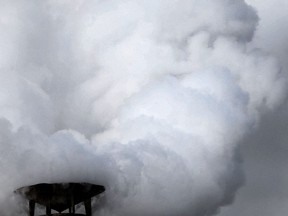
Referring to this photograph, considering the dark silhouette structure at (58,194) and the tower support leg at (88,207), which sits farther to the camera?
the tower support leg at (88,207)

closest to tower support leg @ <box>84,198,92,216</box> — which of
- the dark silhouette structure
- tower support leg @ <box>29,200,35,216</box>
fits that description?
the dark silhouette structure

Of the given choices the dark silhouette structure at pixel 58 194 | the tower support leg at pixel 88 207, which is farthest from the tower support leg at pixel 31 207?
the tower support leg at pixel 88 207

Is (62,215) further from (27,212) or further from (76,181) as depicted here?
(27,212)

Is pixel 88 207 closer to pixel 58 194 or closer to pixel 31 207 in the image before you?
pixel 58 194

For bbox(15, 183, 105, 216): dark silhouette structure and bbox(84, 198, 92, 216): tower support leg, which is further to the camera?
bbox(84, 198, 92, 216): tower support leg

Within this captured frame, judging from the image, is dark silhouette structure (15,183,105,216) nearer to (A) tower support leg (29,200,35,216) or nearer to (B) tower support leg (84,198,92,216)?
(A) tower support leg (29,200,35,216)

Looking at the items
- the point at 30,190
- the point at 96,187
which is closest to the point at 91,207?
the point at 96,187

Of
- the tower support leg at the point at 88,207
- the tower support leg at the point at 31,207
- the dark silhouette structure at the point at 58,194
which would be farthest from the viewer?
the tower support leg at the point at 88,207

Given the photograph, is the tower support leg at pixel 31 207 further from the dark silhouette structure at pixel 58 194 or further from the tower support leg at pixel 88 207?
the tower support leg at pixel 88 207

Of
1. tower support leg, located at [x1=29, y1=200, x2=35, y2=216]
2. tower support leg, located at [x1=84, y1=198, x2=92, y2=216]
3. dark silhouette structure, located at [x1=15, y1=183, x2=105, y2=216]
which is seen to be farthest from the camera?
tower support leg, located at [x1=84, y1=198, x2=92, y2=216]

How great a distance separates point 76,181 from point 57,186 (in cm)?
96

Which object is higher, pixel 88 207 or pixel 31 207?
pixel 31 207

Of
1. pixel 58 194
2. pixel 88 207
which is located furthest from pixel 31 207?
pixel 88 207

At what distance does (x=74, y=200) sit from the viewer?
2550 cm
